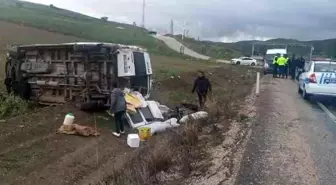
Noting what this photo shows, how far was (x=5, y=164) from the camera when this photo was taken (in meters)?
8.77

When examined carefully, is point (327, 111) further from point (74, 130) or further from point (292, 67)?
point (292, 67)

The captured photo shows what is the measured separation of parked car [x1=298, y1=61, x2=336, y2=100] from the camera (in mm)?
14516

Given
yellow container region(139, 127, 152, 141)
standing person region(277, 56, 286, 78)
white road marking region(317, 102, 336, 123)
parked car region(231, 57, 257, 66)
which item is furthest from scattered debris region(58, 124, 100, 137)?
parked car region(231, 57, 257, 66)

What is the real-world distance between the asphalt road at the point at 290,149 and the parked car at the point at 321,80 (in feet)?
4.19

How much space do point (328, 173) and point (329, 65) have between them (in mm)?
9745

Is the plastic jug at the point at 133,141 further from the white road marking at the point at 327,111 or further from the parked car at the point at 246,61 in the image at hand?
the parked car at the point at 246,61

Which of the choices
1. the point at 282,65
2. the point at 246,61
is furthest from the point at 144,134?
the point at 246,61

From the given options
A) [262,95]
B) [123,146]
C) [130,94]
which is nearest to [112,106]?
[123,146]

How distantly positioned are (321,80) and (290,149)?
24.6 feet

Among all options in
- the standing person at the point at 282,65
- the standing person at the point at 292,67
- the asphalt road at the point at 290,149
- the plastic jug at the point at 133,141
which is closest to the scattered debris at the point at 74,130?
the plastic jug at the point at 133,141

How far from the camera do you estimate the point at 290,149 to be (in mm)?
8008

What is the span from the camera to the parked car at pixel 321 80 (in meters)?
14.5

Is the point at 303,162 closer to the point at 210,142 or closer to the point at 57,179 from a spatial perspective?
the point at 210,142

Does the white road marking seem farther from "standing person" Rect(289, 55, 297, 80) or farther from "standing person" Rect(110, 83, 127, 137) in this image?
"standing person" Rect(289, 55, 297, 80)
